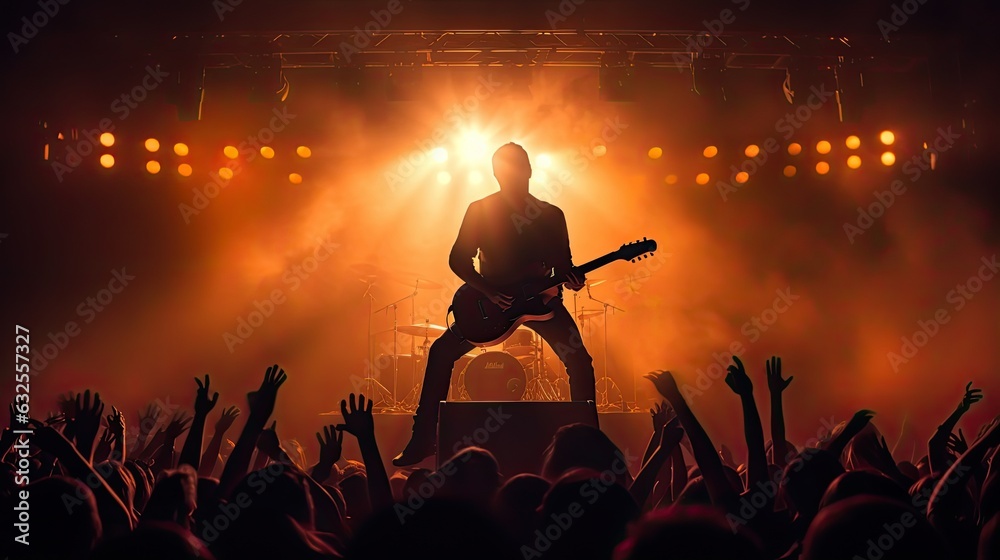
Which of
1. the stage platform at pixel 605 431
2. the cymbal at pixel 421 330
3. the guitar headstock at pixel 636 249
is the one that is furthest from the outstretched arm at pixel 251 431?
the cymbal at pixel 421 330

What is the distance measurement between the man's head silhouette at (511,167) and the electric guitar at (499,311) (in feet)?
1.94

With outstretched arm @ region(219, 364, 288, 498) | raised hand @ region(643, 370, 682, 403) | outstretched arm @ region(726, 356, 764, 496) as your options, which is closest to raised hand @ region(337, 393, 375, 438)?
outstretched arm @ region(219, 364, 288, 498)

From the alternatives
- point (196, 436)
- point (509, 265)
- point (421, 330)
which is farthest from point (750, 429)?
point (421, 330)

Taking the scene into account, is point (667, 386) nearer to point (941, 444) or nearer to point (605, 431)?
point (941, 444)

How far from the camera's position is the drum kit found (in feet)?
29.2

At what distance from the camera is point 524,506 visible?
204cm

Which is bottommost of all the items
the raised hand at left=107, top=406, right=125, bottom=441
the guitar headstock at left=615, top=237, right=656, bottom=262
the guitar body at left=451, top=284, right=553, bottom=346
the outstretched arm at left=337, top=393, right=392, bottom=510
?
the outstretched arm at left=337, top=393, right=392, bottom=510

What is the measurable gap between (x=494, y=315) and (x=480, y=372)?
A: 15.9ft

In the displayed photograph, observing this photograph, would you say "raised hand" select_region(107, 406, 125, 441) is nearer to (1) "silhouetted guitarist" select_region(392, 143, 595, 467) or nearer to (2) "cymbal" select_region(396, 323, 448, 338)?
(1) "silhouetted guitarist" select_region(392, 143, 595, 467)

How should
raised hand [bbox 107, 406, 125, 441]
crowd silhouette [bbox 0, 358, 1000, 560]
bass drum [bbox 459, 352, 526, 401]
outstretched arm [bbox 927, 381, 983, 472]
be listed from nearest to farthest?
1. crowd silhouette [bbox 0, 358, 1000, 560]
2. outstretched arm [bbox 927, 381, 983, 472]
3. raised hand [bbox 107, 406, 125, 441]
4. bass drum [bbox 459, 352, 526, 401]

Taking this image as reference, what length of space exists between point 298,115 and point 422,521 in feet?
33.1

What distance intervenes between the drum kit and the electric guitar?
181 inches

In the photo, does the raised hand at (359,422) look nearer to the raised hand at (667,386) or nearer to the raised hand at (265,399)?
the raised hand at (265,399)

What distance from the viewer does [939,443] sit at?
3023mm
